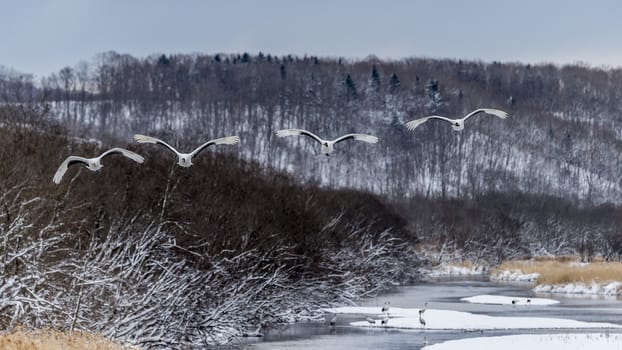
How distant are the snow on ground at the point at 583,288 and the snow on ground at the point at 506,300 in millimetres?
5551

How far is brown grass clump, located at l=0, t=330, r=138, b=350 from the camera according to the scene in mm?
18891

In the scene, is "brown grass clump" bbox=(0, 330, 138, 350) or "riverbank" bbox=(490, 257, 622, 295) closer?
"brown grass clump" bbox=(0, 330, 138, 350)

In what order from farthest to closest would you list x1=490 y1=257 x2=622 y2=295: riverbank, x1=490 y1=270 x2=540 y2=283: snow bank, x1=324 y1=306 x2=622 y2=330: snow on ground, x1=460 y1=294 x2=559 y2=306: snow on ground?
x1=490 y1=270 x2=540 y2=283: snow bank, x1=490 y1=257 x2=622 y2=295: riverbank, x1=460 y1=294 x2=559 y2=306: snow on ground, x1=324 y1=306 x2=622 y2=330: snow on ground

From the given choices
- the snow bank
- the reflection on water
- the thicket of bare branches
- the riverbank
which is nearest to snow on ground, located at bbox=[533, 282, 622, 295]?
the riverbank

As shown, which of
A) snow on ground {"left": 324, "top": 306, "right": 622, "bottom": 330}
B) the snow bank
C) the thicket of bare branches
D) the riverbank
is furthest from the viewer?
the snow bank

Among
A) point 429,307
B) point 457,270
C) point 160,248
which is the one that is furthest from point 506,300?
point 457,270

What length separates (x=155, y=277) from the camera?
3291 centimetres

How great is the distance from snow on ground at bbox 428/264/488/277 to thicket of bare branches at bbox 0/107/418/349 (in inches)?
1168

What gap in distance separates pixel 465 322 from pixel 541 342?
925 centimetres

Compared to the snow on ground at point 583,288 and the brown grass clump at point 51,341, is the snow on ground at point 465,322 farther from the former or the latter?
the brown grass clump at point 51,341

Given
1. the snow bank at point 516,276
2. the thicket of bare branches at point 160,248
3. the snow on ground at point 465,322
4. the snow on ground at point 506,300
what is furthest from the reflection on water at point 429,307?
the snow bank at point 516,276

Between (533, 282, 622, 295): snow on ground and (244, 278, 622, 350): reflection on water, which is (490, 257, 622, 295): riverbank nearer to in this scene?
(533, 282, 622, 295): snow on ground

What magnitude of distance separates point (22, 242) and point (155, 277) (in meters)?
6.55

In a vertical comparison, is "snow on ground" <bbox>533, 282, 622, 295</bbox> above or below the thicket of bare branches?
below
